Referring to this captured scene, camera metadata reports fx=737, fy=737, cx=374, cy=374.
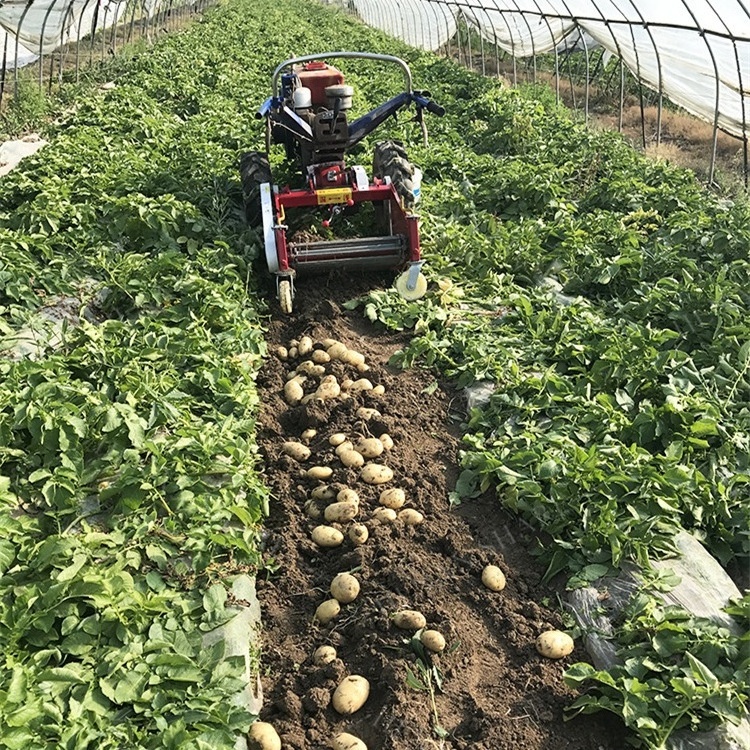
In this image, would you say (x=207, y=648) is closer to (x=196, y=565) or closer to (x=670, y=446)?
(x=196, y=565)

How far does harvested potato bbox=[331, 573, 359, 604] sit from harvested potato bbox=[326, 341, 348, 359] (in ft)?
6.33

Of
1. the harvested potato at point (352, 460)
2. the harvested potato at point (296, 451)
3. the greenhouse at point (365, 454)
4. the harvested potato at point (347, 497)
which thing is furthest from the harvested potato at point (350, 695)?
the harvested potato at point (296, 451)

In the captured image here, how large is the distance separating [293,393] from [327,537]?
132 centimetres

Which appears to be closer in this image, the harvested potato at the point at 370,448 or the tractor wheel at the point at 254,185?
the harvested potato at the point at 370,448

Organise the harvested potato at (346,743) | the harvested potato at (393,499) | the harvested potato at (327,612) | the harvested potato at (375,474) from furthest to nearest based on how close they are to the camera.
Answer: the harvested potato at (375,474), the harvested potato at (393,499), the harvested potato at (327,612), the harvested potato at (346,743)

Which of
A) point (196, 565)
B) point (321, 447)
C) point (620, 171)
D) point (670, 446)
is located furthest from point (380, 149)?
point (196, 565)

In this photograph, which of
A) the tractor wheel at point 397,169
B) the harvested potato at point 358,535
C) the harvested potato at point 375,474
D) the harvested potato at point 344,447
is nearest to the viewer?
the harvested potato at point 358,535

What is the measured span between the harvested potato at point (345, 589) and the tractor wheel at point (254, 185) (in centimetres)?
394

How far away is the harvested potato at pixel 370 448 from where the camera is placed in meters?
4.05

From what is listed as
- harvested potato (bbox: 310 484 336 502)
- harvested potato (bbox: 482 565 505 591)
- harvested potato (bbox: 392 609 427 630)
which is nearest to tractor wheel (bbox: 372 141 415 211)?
harvested potato (bbox: 310 484 336 502)

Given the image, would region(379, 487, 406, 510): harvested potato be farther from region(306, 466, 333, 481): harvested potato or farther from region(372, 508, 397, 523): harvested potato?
region(306, 466, 333, 481): harvested potato

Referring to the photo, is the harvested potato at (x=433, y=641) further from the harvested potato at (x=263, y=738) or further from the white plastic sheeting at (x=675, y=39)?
the white plastic sheeting at (x=675, y=39)

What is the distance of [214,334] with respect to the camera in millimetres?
4973

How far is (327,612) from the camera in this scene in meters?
3.19
